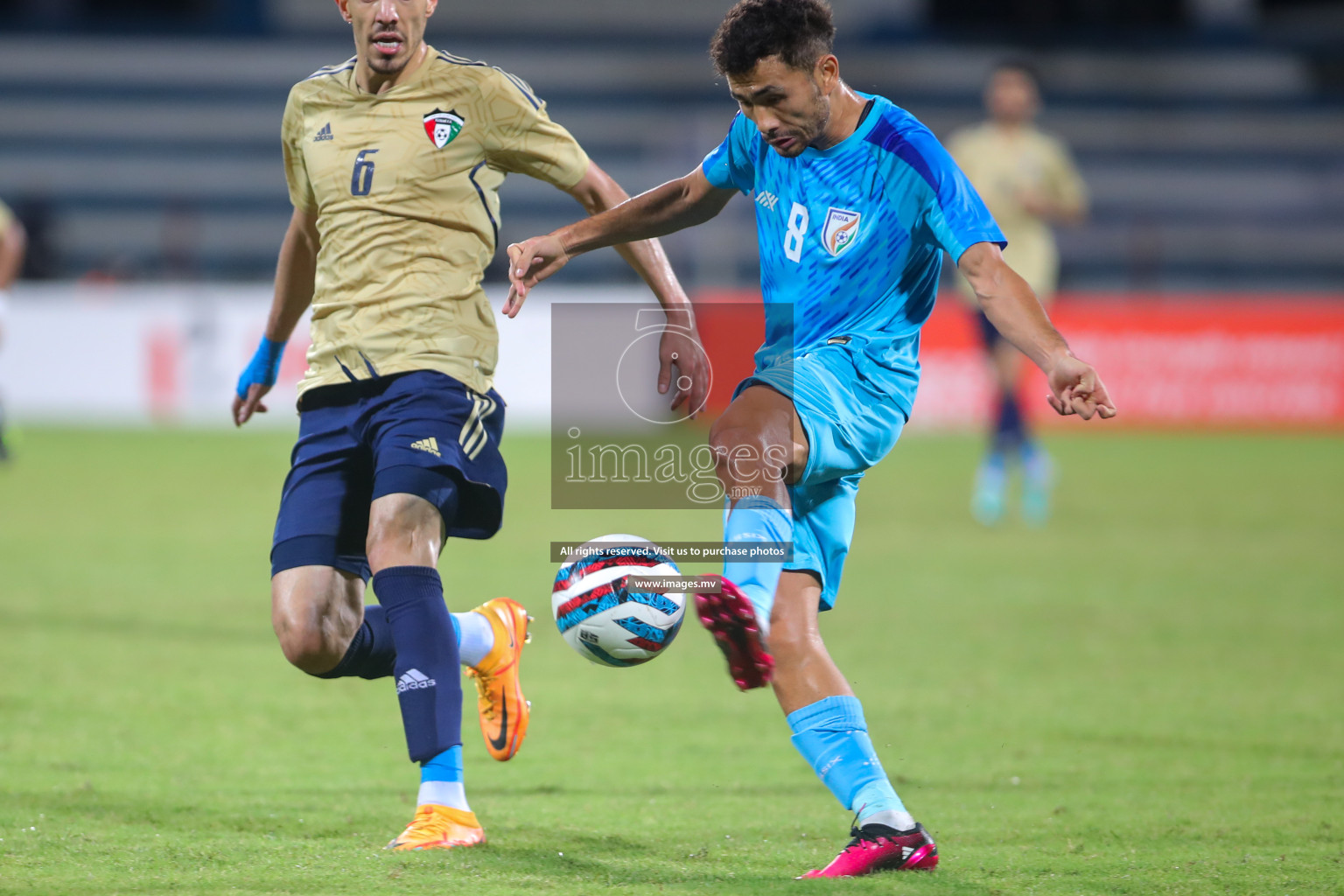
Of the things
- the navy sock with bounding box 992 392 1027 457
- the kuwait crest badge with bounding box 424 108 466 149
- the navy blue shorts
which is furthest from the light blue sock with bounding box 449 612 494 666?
the navy sock with bounding box 992 392 1027 457

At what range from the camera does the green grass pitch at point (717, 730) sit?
359 centimetres

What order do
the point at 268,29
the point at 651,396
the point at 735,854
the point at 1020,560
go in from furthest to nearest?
the point at 268,29 → the point at 651,396 → the point at 1020,560 → the point at 735,854

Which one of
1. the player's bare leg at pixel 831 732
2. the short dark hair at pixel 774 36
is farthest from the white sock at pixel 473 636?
the short dark hair at pixel 774 36

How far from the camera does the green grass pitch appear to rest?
11.8 feet

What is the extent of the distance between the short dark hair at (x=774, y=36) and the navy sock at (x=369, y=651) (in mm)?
1749

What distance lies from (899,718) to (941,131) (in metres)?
17.9

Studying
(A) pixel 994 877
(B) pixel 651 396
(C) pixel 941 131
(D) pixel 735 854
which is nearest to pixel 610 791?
(D) pixel 735 854

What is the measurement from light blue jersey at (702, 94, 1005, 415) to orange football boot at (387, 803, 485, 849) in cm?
129

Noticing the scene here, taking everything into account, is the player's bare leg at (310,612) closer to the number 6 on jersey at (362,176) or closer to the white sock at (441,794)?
the white sock at (441,794)

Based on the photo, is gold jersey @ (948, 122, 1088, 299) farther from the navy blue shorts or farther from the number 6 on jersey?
the navy blue shorts

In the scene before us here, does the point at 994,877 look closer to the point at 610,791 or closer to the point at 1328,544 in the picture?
the point at 610,791

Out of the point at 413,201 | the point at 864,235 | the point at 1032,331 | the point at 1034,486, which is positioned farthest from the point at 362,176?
the point at 1034,486

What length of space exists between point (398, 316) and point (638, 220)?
0.66 metres

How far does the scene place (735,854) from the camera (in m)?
3.72
